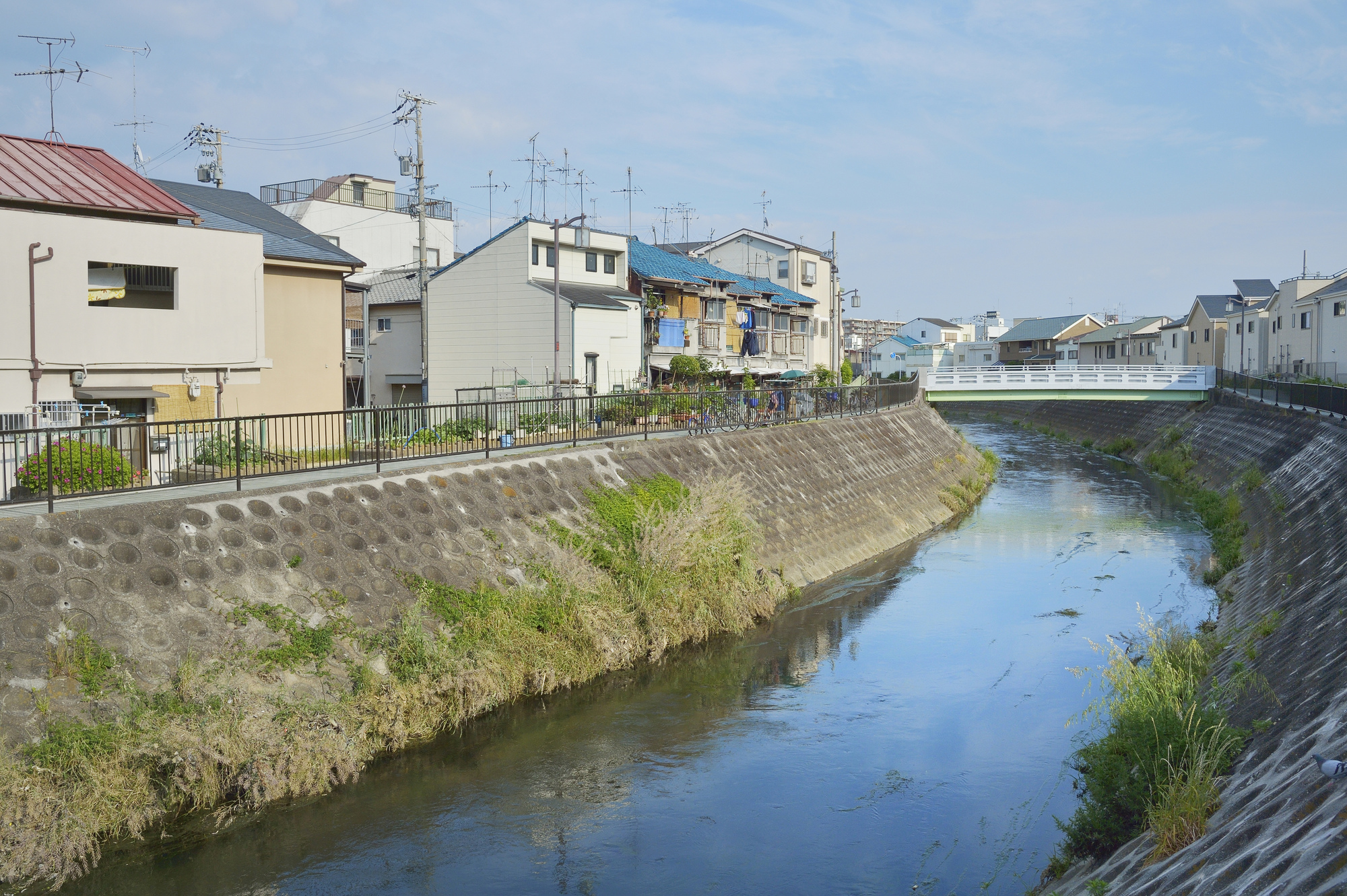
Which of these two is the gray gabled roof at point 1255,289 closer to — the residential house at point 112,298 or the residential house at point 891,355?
the residential house at point 891,355

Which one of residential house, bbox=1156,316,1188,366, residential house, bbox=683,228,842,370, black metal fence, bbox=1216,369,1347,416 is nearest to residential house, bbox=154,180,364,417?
black metal fence, bbox=1216,369,1347,416

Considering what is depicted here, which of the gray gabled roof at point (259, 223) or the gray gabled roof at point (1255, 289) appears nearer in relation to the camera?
the gray gabled roof at point (259, 223)

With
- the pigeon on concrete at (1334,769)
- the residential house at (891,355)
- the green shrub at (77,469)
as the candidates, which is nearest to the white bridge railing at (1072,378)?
the green shrub at (77,469)

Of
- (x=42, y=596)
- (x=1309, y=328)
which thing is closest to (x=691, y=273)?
(x=1309, y=328)

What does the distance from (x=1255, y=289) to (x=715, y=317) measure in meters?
47.8

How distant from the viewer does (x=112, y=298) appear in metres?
21.5

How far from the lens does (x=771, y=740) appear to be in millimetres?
14570

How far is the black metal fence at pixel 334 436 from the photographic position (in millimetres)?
14305

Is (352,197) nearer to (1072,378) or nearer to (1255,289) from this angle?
(1072,378)

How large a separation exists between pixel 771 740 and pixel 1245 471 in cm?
2685

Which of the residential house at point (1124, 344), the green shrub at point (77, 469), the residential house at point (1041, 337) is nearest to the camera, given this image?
the green shrub at point (77, 469)

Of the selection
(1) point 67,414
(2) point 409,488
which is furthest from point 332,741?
(1) point 67,414

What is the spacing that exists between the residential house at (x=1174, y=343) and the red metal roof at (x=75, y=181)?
6913 cm

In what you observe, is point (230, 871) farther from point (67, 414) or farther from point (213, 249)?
point (213, 249)
